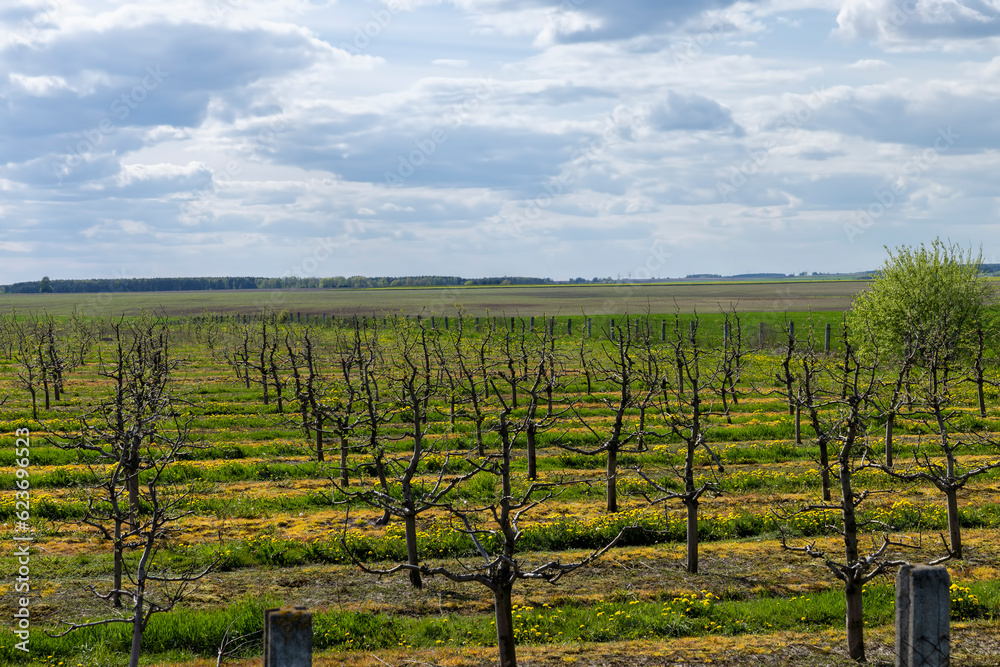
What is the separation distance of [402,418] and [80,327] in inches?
1569

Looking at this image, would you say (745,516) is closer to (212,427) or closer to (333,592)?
(333,592)

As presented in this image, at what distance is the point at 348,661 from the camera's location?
35.5ft

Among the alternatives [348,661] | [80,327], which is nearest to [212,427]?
[348,661]

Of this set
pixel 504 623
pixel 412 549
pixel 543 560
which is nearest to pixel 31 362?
pixel 412 549

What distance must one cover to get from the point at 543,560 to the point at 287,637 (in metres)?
10.7

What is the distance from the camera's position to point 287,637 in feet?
15.9

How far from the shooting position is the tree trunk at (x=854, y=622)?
32.8 ft

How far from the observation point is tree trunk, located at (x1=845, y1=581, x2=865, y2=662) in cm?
999

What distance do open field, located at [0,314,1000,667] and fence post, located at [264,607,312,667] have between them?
569 cm

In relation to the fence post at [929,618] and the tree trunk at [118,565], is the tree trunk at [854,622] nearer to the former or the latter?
the fence post at [929,618]

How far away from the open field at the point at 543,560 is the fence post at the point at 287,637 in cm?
569

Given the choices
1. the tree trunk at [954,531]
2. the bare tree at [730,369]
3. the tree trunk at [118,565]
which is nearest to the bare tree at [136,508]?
the tree trunk at [118,565]

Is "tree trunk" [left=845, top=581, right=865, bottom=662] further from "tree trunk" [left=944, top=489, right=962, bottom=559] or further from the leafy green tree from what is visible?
the leafy green tree

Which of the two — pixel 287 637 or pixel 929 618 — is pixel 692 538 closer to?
pixel 929 618
